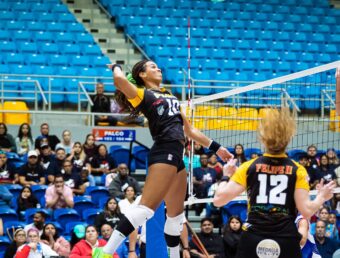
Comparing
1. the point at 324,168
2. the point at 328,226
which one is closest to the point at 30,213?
the point at 328,226

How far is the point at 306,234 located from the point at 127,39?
16099 millimetres

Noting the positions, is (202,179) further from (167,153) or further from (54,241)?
(167,153)

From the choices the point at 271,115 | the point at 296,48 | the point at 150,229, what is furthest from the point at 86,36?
the point at 271,115

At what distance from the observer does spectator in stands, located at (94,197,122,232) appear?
13.5 metres

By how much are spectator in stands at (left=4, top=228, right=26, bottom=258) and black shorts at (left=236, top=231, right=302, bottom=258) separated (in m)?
7.17

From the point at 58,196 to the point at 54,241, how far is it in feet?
5.17

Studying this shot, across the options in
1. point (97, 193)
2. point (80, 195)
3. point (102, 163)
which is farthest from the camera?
point (102, 163)

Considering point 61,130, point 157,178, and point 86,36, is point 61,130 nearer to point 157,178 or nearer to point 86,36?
point 86,36

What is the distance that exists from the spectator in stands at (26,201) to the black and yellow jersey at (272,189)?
9256 mm

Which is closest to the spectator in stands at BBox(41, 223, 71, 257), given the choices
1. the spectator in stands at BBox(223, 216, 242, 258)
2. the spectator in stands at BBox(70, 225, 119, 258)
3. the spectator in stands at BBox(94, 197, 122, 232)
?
the spectator in stands at BBox(70, 225, 119, 258)

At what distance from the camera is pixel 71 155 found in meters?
15.9

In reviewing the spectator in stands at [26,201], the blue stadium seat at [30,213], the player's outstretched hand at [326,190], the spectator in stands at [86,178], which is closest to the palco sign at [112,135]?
the spectator in stands at [86,178]

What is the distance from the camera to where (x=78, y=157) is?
1616 centimetres

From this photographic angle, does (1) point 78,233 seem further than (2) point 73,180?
No
